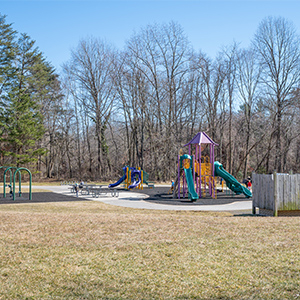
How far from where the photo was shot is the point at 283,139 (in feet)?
133

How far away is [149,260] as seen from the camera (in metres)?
6.34

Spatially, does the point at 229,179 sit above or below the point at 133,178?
above

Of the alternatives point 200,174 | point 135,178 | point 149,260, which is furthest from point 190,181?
point 149,260

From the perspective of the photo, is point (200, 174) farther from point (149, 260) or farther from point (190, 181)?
point (149, 260)

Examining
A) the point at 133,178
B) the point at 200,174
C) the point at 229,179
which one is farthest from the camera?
the point at 133,178

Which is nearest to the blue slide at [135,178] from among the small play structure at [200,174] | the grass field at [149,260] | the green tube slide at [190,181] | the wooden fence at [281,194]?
the small play structure at [200,174]

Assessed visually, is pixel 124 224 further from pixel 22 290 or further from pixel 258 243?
pixel 22 290

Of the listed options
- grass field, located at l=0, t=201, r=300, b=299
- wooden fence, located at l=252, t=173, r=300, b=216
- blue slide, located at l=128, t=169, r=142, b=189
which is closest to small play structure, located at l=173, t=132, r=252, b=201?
blue slide, located at l=128, t=169, r=142, b=189

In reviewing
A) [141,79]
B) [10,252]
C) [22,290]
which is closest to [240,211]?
[10,252]

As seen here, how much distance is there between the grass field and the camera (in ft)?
16.5

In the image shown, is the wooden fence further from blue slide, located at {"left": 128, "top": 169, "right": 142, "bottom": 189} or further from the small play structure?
blue slide, located at {"left": 128, "top": 169, "right": 142, "bottom": 189}

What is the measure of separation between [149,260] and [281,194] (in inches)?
293

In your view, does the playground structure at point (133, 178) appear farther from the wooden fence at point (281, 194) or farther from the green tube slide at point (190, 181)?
the wooden fence at point (281, 194)

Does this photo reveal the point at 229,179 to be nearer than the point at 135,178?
Yes
